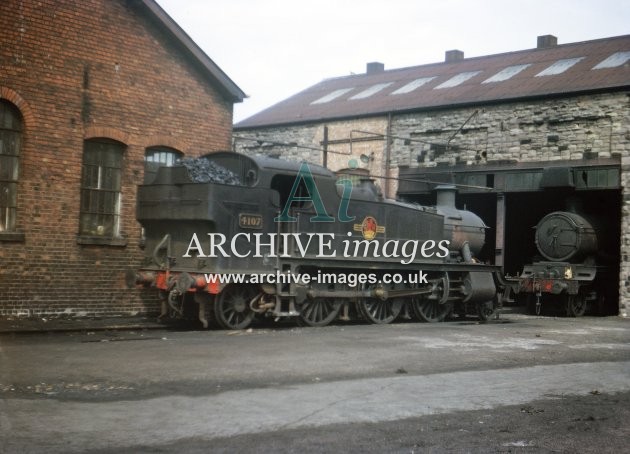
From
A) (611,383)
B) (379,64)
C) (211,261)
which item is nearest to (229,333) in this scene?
(211,261)

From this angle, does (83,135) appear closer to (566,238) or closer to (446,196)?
(446,196)

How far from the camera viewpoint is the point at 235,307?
1350cm

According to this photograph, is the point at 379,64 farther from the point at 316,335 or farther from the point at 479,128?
the point at 316,335

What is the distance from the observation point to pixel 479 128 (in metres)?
22.5

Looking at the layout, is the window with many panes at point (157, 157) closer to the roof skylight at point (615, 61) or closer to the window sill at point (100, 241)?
the window sill at point (100, 241)

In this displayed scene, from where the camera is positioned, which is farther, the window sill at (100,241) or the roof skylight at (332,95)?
the roof skylight at (332,95)

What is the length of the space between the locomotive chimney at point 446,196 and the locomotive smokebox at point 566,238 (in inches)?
148

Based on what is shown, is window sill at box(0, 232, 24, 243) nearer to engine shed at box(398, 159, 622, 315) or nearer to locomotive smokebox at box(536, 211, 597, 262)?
engine shed at box(398, 159, 622, 315)

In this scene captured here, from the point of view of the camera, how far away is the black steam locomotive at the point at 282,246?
511 inches

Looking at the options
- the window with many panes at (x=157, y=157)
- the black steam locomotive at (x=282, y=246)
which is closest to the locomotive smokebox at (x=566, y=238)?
the black steam locomotive at (x=282, y=246)

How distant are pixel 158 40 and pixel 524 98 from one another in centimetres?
1053

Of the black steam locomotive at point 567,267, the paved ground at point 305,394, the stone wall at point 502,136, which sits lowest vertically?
the paved ground at point 305,394

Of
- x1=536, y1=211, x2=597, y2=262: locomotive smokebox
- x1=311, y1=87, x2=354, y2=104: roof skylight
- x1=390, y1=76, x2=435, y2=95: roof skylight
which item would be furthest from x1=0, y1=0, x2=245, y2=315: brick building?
x1=311, y1=87, x2=354, y2=104: roof skylight

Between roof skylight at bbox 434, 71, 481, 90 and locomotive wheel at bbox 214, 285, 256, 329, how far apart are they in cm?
1442
